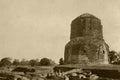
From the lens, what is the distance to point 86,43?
1046 inches

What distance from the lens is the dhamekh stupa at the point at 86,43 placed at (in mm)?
26159

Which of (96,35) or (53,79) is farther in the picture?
(96,35)

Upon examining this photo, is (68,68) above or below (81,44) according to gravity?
below

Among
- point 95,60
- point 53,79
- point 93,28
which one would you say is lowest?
point 53,79

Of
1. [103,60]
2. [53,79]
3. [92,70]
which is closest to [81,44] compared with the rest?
[103,60]

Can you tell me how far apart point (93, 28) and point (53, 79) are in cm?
1211

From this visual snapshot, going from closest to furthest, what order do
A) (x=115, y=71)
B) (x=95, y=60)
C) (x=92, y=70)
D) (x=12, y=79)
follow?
(x=12, y=79)
(x=115, y=71)
(x=92, y=70)
(x=95, y=60)

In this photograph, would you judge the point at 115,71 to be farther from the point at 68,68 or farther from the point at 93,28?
the point at 93,28

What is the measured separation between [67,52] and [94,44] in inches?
153

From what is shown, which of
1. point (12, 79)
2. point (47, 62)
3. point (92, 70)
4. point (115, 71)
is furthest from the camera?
point (47, 62)

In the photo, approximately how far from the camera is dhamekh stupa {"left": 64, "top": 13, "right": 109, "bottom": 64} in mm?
26159

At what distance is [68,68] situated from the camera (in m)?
23.1

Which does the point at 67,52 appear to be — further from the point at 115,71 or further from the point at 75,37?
the point at 115,71

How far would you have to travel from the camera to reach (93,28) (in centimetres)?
2752
